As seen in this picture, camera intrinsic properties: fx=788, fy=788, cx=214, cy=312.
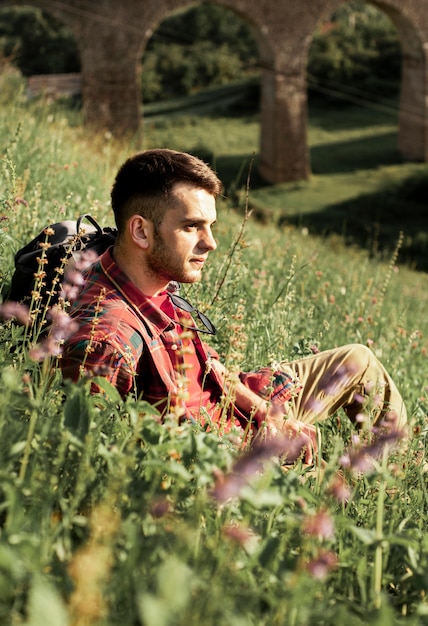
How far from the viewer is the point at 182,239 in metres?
2.63

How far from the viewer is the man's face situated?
2.62 m

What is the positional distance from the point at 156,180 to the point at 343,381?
1057 millimetres

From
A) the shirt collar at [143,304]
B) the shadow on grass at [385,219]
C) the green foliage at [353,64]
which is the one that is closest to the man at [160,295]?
the shirt collar at [143,304]

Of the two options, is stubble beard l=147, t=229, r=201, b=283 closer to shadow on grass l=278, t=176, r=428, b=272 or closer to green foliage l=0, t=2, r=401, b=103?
shadow on grass l=278, t=176, r=428, b=272

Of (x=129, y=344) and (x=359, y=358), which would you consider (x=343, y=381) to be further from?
(x=129, y=344)

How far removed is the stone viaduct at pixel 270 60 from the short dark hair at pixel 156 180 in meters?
14.3

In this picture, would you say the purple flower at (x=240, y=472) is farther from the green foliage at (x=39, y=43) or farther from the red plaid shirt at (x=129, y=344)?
the green foliage at (x=39, y=43)

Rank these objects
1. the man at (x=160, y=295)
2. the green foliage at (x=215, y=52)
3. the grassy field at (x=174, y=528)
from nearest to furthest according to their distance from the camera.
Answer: the grassy field at (x=174, y=528) → the man at (x=160, y=295) → the green foliage at (x=215, y=52)

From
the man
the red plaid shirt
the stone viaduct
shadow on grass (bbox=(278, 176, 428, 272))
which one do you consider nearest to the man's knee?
the man

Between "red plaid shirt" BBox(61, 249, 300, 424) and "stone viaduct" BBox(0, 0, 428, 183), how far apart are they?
47.5ft

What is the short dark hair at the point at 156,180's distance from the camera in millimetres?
2650

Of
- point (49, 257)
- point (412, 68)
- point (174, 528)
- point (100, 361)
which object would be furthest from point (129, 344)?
point (412, 68)

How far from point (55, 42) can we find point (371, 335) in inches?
1542

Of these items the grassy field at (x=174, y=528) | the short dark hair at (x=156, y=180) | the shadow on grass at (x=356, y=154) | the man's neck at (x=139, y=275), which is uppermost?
the short dark hair at (x=156, y=180)
